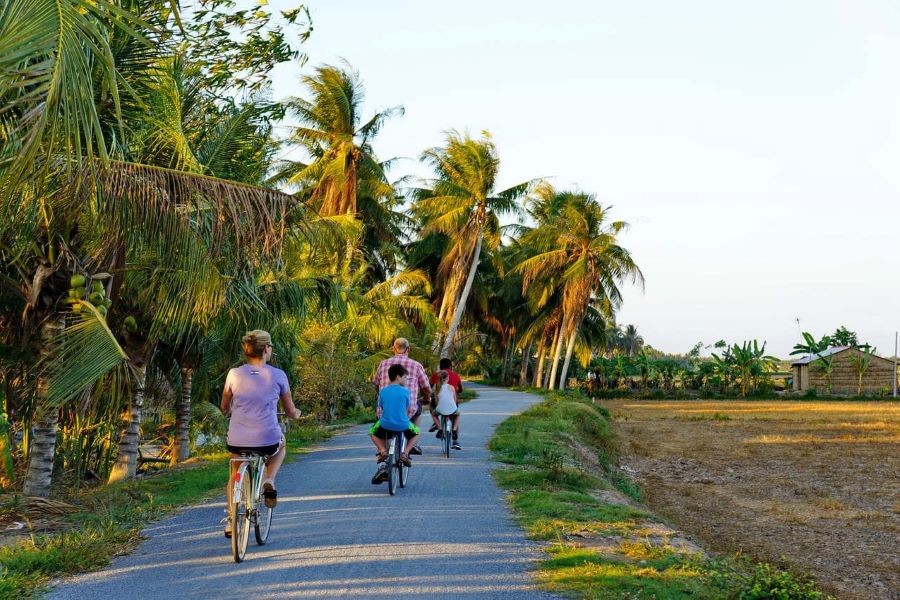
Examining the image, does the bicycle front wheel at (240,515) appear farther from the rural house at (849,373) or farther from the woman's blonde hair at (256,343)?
the rural house at (849,373)

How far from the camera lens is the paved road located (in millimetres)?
5918

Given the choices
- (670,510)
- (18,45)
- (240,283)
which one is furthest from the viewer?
(670,510)

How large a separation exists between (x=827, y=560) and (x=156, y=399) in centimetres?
1312

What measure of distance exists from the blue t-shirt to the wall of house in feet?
189

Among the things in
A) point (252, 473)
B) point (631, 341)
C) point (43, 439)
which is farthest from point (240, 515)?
point (631, 341)

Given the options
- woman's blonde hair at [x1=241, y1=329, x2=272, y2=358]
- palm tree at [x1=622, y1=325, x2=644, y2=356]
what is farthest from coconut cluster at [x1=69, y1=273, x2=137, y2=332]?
palm tree at [x1=622, y1=325, x2=644, y2=356]

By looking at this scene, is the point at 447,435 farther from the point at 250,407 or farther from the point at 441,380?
the point at 250,407

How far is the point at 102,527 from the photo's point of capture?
761 cm

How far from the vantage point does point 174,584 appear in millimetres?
6023

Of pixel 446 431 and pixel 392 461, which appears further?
pixel 446 431

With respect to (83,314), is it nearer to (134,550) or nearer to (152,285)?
(152,285)

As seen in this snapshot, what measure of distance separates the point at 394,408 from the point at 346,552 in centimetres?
302

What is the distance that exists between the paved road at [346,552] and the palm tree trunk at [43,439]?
6.13 feet

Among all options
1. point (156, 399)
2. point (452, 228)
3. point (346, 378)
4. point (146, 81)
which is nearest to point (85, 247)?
point (146, 81)
